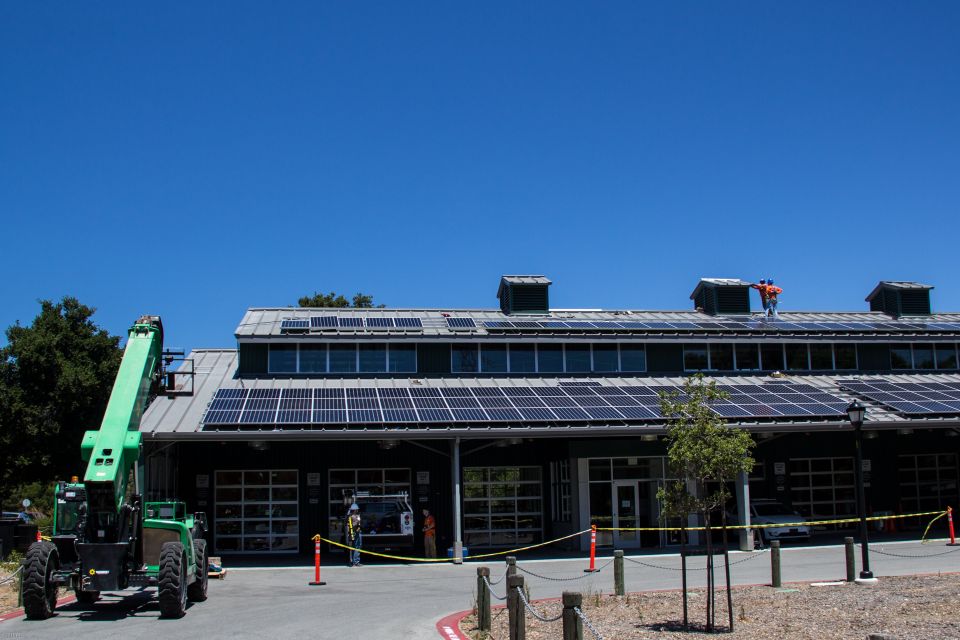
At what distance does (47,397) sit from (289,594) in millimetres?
25429

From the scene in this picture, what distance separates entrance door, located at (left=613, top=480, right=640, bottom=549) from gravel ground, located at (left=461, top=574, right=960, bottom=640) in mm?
10045

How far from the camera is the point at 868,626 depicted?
13430 mm

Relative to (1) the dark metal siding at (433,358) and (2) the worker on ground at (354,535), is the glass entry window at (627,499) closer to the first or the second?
(1) the dark metal siding at (433,358)

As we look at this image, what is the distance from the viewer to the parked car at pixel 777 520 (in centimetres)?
2870

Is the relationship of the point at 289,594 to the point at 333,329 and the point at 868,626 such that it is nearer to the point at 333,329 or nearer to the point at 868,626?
the point at 868,626

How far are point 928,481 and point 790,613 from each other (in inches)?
858

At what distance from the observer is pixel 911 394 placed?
1179 inches

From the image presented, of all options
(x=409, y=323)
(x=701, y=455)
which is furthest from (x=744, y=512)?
(x=701, y=455)

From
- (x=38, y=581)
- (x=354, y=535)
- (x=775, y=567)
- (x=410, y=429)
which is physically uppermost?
(x=410, y=429)

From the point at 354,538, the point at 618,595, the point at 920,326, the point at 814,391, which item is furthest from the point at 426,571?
the point at 920,326

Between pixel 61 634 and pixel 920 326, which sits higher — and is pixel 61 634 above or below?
below

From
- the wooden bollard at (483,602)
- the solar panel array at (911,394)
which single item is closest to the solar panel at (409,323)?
the solar panel array at (911,394)

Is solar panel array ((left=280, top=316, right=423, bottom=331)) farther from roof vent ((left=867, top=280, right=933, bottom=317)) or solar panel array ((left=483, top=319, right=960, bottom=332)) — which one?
roof vent ((left=867, top=280, right=933, bottom=317))

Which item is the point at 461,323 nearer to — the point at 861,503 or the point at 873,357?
the point at 873,357
